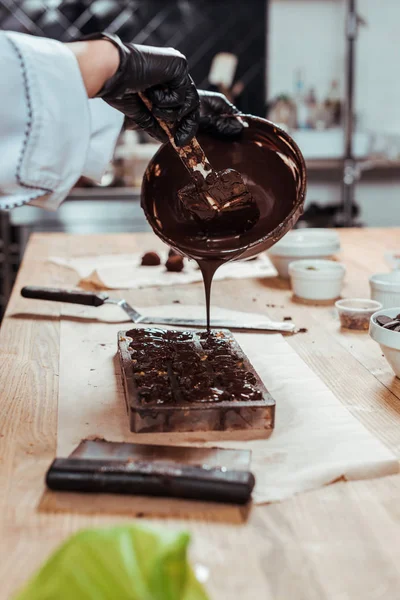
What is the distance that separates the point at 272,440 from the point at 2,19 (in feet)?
15.3

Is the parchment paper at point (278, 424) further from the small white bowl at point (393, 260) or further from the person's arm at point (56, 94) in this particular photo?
the small white bowl at point (393, 260)

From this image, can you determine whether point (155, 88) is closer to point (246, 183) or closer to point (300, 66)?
point (246, 183)

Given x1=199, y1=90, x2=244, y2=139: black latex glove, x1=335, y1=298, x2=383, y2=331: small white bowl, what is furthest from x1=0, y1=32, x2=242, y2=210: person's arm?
x1=335, y1=298, x2=383, y2=331: small white bowl

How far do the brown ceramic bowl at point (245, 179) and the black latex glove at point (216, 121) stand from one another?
0.07ft

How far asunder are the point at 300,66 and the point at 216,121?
12.8 feet

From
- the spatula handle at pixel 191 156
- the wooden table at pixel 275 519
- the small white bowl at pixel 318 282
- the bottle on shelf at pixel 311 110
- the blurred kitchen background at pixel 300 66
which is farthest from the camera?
the bottle on shelf at pixel 311 110

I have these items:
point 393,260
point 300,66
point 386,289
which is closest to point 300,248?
point 393,260

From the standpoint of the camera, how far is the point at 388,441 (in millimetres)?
1174

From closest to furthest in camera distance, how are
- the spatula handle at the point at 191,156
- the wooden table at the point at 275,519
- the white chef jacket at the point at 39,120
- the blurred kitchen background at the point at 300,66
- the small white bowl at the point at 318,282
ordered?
the wooden table at the point at 275,519, the white chef jacket at the point at 39,120, the spatula handle at the point at 191,156, the small white bowl at the point at 318,282, the blurred kitchen background at the point at 300,66

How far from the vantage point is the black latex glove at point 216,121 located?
1741 millimetres

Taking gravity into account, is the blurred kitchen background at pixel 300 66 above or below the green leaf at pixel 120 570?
below

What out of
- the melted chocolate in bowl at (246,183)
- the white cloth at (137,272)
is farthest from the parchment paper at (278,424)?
the white cloth at (137,272)

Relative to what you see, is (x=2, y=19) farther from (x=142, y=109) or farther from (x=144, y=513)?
(x=144, y=513)

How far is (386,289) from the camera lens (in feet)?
6.25
